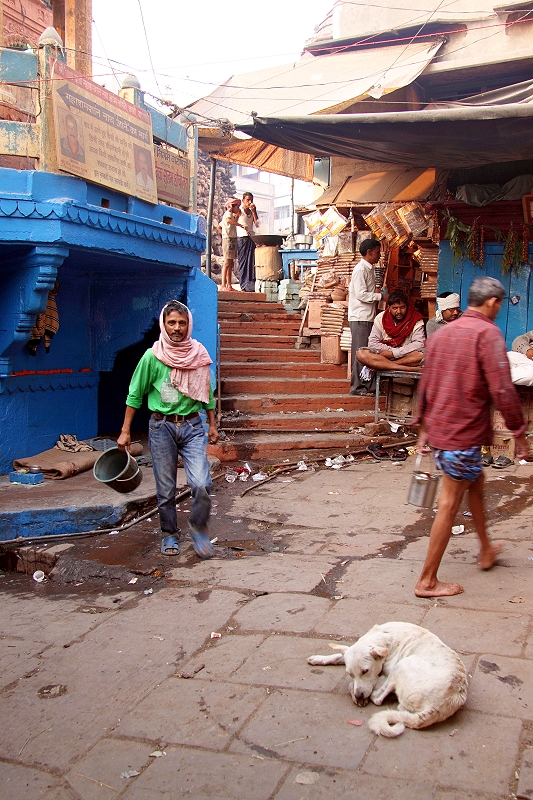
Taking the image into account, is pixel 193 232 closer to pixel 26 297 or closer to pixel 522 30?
pixel 26 297

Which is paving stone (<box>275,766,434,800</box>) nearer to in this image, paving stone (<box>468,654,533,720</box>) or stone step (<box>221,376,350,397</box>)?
paving stone (<box>468,654,533,720</box>)

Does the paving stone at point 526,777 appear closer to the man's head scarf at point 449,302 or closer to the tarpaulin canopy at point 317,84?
the man's head scarf at point 449,302

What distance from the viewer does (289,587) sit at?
429 centimetres

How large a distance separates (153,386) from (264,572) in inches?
61.9

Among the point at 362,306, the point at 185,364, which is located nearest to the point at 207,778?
the point at 185,364

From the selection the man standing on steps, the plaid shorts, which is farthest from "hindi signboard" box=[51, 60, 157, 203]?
the plaid shorts

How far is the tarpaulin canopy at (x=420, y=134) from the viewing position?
22.3 feet

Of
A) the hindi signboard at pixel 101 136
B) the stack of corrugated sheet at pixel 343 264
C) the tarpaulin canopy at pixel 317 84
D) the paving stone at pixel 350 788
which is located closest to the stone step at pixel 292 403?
the stack of corrugated sheet at pixel 343 264

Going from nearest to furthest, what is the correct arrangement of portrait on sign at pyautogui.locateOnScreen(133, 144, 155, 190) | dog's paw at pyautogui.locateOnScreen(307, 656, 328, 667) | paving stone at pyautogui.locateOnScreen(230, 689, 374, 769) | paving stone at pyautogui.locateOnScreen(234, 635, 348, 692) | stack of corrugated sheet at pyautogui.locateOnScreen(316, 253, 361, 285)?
paving stone at pyautogui.locateOnScreen(230, 689, 374, 769) → paving stone at pyautogui.locateOnScreen(234, 635, 348, 692) → dog's paw at pyautogui.locateOnScreen(307, 656, 328, 667) → portrait on sign at pyautogui.locateOnScreen(133, 144, 155, 190) → stack of corrugated sheet at pyautogui.locateOnScreen(316, 253, 361, 285)

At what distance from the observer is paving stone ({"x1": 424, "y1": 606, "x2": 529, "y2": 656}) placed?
3214 mm

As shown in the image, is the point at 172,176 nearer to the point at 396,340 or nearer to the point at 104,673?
the point at 396,340

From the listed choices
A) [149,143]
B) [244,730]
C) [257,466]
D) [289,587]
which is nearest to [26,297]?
[149,143]

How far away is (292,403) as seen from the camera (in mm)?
8953

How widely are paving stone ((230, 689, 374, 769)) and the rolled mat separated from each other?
4.52 metres
